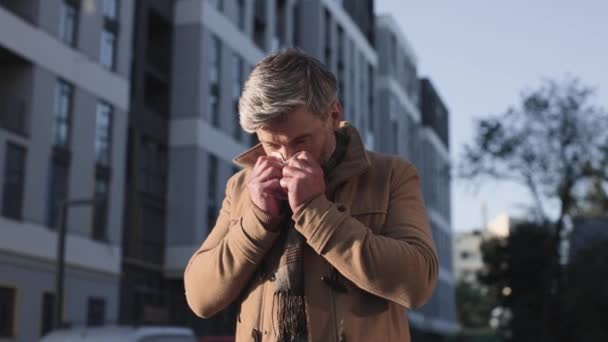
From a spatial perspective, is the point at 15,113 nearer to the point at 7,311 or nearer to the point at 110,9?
the point at 7,311

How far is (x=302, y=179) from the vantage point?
2.38 metres

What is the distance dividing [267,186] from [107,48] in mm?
34868

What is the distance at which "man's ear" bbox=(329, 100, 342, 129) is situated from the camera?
253 centimetres

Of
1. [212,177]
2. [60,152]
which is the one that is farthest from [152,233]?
[60,152]

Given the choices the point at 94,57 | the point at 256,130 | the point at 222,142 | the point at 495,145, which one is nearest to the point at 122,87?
the point at 94,57

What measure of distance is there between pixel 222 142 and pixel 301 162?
40.7m

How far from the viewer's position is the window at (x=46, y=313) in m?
31.5

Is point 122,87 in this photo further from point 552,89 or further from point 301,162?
point 301,162

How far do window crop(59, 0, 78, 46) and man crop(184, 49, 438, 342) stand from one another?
31.8 metres

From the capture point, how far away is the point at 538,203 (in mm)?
44938

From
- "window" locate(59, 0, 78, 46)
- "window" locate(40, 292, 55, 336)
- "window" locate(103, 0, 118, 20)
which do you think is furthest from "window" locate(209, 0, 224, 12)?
"window" locate(40, 292, 55, 336)

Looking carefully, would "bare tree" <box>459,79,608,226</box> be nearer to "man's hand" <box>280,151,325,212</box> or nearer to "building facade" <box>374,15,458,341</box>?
"building facade" <box>374,15,458,341</box>

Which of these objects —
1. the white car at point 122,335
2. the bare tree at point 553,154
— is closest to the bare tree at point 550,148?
the bare tree at point 553,154

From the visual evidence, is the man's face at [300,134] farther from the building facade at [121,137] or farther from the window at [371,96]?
the window at [371,96]
